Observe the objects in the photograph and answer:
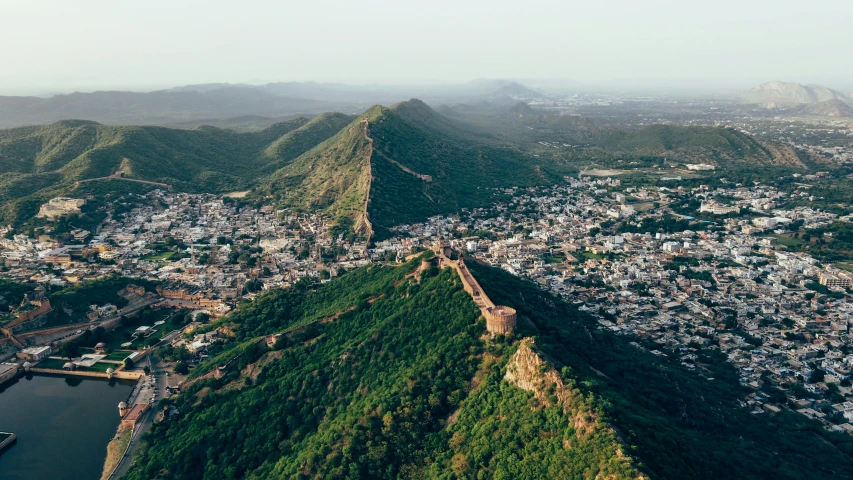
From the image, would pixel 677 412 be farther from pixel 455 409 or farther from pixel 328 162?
pixel 328 162

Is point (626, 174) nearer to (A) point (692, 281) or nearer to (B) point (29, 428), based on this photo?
(A) point (692, 281)

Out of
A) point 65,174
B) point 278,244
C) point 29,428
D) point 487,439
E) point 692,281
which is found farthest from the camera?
point 65,174

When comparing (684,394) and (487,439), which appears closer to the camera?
(487,439)

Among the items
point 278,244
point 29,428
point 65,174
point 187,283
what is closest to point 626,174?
point 278,244

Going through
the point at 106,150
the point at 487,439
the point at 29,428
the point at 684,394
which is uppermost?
the point at 106,150

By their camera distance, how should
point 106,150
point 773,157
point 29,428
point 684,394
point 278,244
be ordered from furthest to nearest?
point 773,157 → point 106,150 → point 278,244 → point 29,428 → point 684,394

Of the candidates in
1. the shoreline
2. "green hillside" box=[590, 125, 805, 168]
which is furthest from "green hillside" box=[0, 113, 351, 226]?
"green hillside" box=[590, 125, 805, 168]

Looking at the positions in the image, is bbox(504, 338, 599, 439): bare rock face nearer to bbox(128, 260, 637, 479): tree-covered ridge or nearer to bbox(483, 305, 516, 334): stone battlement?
bbox(128, 260, 637, 479): tree-covered ridge

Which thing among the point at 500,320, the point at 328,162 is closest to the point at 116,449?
the point at 500,320
